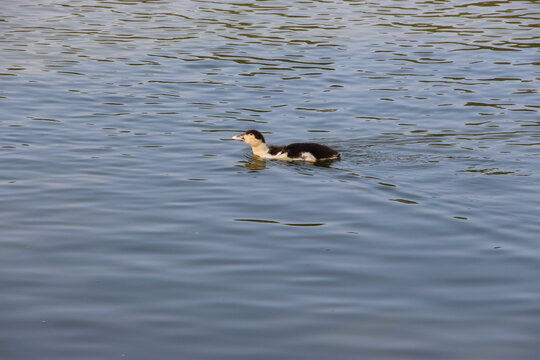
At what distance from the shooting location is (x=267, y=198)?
11961 mm

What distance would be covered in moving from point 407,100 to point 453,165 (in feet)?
17.9

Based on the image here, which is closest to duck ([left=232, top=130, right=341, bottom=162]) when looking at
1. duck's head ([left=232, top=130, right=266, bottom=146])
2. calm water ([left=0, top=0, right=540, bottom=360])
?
duck's head ([left=232, top=130, right=266, bottom=146])

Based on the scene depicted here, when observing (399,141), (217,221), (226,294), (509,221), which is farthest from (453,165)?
(226,294)

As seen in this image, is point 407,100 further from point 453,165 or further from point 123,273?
point 123,273

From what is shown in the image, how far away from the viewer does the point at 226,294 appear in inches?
321

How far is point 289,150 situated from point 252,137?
98 cm

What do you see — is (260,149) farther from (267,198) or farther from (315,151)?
(267,198)

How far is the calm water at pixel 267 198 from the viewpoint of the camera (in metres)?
7.45

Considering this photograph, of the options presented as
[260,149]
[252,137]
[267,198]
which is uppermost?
[252,137]

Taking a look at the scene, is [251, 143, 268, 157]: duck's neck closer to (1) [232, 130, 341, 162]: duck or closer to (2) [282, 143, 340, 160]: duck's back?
(1) [232, 130, 341, 162]: duck

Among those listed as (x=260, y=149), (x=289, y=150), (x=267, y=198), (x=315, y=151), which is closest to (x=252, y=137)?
(x=260, y=149)

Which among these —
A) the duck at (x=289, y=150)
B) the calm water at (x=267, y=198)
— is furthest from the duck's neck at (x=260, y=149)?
the calm water at (x=267, y=198)

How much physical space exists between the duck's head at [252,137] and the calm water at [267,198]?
0.27 metres

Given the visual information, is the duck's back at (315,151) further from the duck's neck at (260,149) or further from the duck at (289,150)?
the duck's neck at (260,149)
